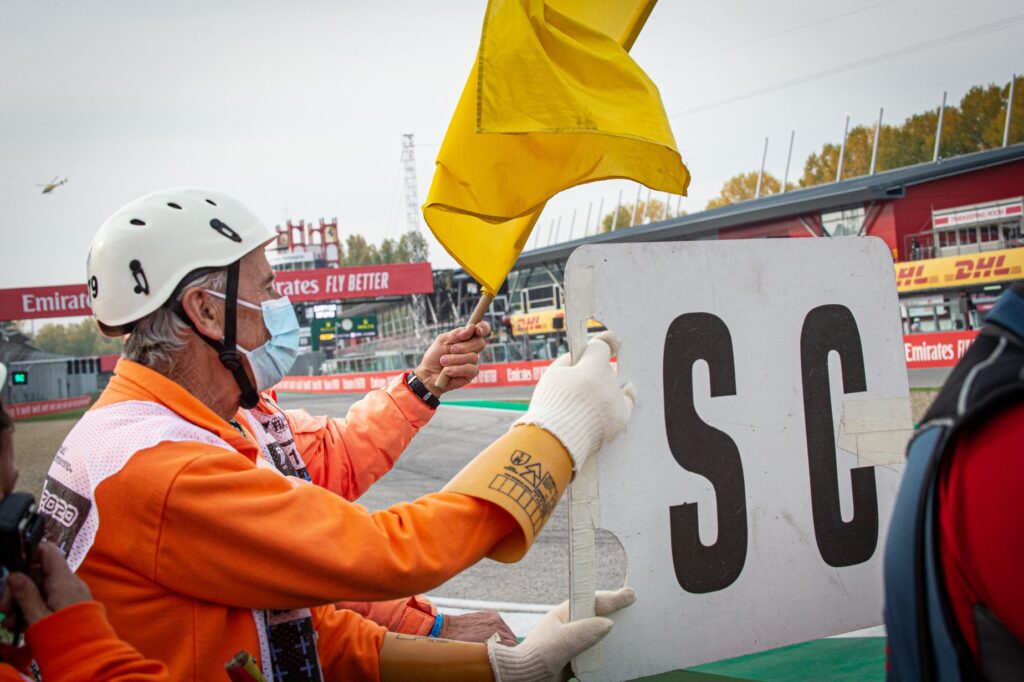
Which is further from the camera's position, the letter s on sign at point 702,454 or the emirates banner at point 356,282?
the emirates banner at point 356,282

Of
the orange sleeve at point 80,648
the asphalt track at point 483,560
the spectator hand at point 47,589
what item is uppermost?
the spectator hand at point 47,589

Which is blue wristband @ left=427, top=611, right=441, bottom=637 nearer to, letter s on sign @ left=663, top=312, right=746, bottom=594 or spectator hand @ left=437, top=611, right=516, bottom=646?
spectator hand @ left=437, top=611, right=516, bottom=646

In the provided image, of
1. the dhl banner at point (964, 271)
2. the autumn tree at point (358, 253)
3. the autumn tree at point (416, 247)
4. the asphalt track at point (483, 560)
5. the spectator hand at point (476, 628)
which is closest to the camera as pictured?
the spectator hand at point (476, 628)

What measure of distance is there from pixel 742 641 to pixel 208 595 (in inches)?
62.2

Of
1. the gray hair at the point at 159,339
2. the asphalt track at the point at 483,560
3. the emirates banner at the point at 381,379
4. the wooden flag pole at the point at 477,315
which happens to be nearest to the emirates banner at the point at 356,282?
the emirates banner at the point at 381,379

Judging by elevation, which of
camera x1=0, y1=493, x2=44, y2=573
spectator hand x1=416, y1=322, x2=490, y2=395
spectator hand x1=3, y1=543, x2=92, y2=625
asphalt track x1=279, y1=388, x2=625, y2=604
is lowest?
asphalt track x1=279, y1=388, x2=625, y2=604

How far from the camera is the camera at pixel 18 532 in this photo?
125 centimetres

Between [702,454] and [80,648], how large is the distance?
1.68 meters

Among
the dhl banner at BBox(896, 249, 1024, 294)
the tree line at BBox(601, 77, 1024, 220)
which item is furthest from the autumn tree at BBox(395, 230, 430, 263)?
the dhl banner at BBox(896, 249, 1024, 294)

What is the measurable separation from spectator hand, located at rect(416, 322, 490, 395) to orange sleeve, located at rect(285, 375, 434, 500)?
0.09 meters

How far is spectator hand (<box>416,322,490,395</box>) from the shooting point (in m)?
2.57

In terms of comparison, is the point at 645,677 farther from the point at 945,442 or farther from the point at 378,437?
the point at 945,442

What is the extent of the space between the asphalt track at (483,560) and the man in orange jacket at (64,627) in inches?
18.3

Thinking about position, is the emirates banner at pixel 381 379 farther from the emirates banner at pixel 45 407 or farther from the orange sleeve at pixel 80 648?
the orange sleeve at pixel 80 648
